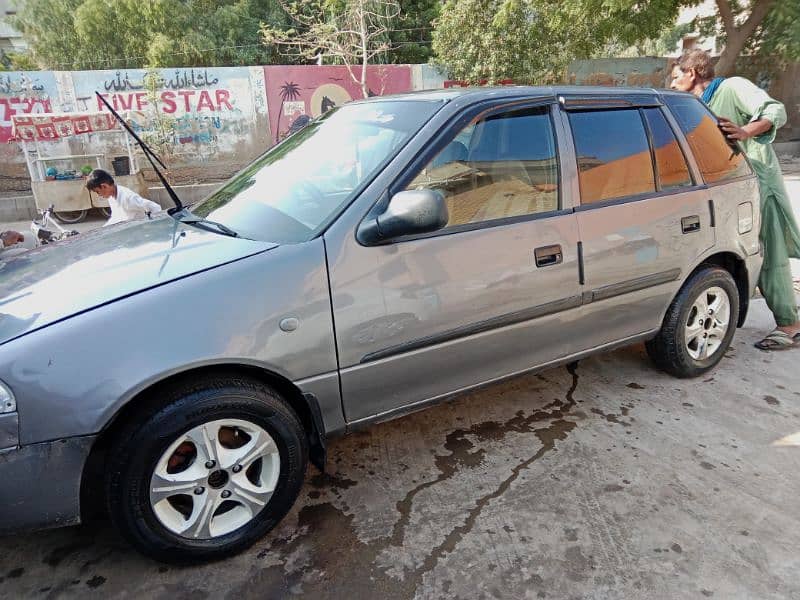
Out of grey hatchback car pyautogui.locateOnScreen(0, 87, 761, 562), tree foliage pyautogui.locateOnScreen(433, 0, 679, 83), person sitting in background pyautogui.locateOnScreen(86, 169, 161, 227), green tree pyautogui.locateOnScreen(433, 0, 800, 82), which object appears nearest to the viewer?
grey hatchback car pyautogui.locateOnScreen(0, 87, 761, 562)

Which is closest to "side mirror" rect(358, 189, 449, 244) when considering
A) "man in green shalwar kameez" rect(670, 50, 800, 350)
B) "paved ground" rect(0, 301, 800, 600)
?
"paved ground" rect(0, 301, 800, 600)

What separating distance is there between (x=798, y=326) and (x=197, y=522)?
163 inches

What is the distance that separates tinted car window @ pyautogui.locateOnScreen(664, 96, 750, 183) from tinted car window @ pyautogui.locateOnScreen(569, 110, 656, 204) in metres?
0.37

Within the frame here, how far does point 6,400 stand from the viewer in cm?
178

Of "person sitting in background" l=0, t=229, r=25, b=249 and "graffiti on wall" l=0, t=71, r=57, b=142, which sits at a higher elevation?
"graffiti on wall" l=0, t=71, r=57, b=142

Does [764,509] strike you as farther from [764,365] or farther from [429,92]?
[429,92]

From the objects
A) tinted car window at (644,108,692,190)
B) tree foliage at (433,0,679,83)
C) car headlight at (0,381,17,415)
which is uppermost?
tree foliage at (433,0,679,83)

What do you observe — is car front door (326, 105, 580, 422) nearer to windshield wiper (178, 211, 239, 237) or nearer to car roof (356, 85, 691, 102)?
car roof (356, 85, 691, 102)

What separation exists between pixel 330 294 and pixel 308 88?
15.2 meters

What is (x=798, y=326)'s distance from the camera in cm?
411

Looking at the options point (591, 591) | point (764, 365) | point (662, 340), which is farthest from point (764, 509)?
point (764, 365)

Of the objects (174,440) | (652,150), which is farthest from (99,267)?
(652,150)

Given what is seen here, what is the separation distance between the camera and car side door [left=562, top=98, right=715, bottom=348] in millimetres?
2887

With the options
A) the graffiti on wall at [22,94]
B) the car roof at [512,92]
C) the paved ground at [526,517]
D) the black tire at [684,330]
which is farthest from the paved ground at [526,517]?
the graffiti on wall at [22,94]
